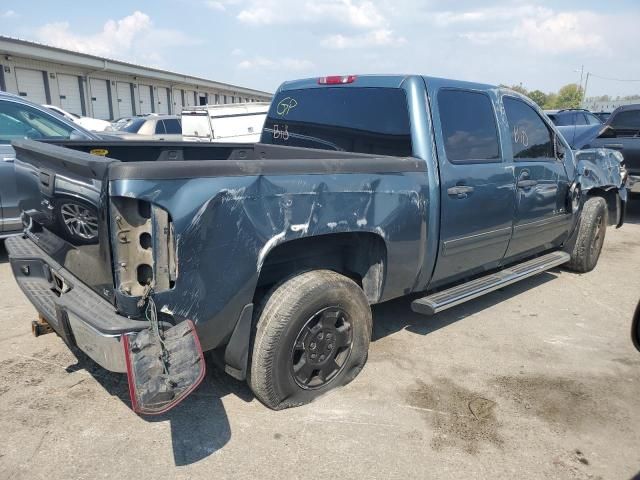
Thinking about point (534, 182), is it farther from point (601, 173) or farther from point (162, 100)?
point (162, 100)

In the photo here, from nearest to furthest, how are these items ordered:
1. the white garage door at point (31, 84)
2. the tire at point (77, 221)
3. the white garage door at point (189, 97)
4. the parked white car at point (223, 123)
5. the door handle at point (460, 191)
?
the tire at point (77, 221), the door handle at point (460, 191), the parked white car at point (223, 123), the white garage door at point (31, 84), the white garage door at point (189, 97)

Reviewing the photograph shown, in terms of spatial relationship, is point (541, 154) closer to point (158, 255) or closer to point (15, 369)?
point (158, 255)

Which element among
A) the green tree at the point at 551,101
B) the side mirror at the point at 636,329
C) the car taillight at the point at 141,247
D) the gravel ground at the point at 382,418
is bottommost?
the gravel ground at the point at 382,418

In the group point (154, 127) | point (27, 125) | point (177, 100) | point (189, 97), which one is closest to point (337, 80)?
point (27, 125)

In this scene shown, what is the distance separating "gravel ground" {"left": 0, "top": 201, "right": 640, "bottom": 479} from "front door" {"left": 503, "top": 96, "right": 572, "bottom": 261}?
895 millimetres

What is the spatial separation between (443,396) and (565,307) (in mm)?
2296

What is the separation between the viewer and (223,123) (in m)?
14.1

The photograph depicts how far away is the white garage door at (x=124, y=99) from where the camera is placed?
107 ft

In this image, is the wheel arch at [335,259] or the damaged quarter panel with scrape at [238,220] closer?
the damaged quarter panel with scrape at [238,220]

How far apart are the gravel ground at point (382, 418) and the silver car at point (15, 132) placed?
5.40ft

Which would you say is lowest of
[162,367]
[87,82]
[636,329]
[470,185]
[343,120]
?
[162,367]

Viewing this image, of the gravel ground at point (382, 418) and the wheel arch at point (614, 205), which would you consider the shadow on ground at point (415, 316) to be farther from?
the wheel arch at point (614, 205)

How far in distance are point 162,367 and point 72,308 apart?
0.61m

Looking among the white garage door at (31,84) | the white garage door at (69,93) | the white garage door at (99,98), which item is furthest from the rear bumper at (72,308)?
the white garage door at (99,98)
